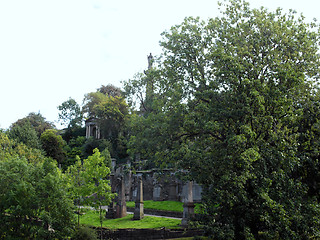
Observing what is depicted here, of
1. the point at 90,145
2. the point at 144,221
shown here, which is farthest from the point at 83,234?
the point at 90,145

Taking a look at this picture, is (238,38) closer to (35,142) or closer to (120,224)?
(120,224)

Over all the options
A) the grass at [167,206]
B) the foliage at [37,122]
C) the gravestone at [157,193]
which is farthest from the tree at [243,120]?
the foliage at [37,122]

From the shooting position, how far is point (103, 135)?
63.0m

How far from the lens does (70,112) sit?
Answer: 3088 inches

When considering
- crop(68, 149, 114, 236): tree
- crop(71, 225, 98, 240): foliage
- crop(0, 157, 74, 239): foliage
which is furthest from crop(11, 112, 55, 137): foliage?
crop(71, 225, 98, 240): foliage

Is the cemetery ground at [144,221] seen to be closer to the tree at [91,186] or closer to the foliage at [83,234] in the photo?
the tree at [91,186]

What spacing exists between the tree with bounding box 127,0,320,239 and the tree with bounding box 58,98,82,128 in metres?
58.6

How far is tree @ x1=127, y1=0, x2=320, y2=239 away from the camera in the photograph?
16609mm

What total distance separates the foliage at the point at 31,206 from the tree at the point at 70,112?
59.9 metres

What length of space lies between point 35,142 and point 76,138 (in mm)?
17585

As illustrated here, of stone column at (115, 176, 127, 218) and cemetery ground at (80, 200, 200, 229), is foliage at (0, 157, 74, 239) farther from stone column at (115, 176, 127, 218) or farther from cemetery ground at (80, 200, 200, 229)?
stone column at (115, 176, 127, 218)

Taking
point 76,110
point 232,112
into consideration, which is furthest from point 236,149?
point 76,110

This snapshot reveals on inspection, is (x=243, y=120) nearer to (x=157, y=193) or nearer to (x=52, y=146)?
(x=157, y=193)

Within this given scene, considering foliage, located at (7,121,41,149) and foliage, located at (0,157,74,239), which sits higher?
foliage, located at (7,121,41,149)
